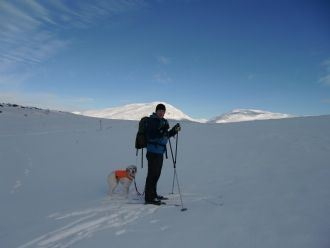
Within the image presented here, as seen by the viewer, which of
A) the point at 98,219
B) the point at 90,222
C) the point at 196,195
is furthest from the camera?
the point at 196,195

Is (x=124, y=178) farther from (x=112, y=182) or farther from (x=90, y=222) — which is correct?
(x=90, y=222)

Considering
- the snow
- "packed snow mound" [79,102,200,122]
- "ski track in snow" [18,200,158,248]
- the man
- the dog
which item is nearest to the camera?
the snow

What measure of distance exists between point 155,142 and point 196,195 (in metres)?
1.71

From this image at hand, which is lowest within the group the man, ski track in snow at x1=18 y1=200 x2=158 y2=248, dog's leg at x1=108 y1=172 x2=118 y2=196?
ski track in snow at x1=18 y1=200 x2=158 y2=248

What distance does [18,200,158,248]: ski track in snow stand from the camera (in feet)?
17.9

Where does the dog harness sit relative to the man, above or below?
below

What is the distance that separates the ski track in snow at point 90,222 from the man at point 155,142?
50 centimetres

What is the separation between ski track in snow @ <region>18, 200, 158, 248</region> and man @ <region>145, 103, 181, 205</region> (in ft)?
1.65

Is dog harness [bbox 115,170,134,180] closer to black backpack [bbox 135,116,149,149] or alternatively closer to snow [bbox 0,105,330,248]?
snow [bbox 0,105,330,248]

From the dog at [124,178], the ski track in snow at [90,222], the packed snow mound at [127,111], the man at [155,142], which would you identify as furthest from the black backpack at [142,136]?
the packed snow mound at [127,111]

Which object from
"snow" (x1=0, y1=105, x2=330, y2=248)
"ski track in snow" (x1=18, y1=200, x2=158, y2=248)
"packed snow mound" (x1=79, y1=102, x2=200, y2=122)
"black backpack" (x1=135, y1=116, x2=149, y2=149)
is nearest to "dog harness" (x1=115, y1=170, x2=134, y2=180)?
"snow" (x1=0, y1=105, x2=330, y2=248)

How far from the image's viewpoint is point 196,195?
26.1ft

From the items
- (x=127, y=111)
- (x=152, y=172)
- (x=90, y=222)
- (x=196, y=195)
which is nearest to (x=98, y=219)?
(x=90, y=222)

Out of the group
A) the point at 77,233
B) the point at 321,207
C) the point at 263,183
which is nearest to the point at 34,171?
the point at 77,233
